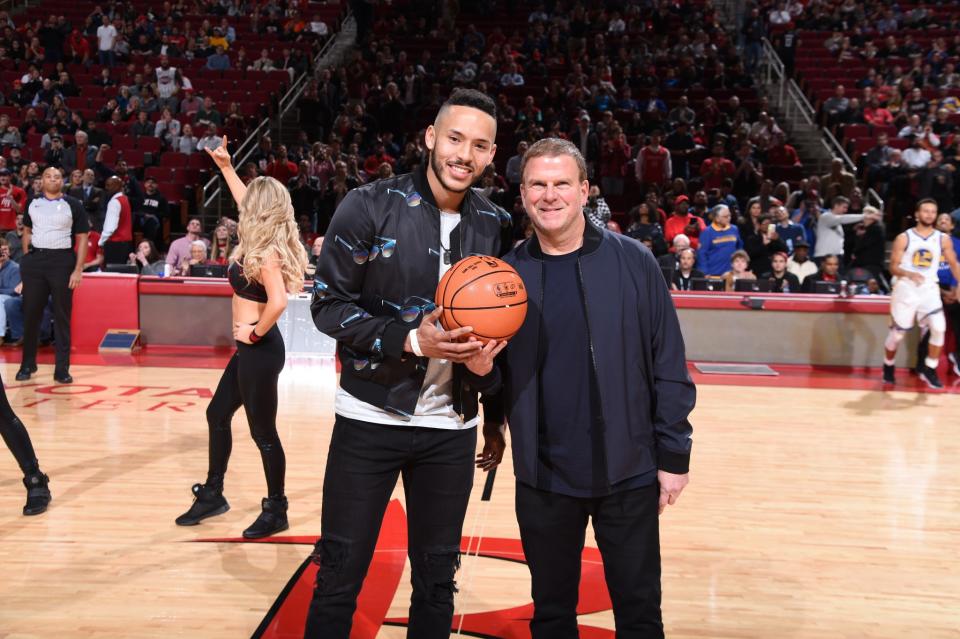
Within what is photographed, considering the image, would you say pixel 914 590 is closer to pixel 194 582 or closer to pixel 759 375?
pixel 194 582

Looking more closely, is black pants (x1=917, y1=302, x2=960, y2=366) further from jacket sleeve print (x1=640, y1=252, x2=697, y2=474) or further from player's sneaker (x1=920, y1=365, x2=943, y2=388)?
jacket sleeve print (x1=640, y1=252, x2=697, y2=474)

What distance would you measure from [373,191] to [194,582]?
82.4 inches

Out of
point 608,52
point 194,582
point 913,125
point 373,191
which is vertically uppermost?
point 608,52

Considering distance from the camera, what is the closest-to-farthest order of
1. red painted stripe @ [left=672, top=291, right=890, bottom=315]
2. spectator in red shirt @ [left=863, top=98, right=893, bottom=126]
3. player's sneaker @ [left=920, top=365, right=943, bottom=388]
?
player's sneaker @ [left=920, top=365, right=943, bottom=388]
red painted stripe @ [left=672, top=291, right=890, bottom=315]
spectator in red shirt @ [left=863, top=98, right=893, bottom=126]

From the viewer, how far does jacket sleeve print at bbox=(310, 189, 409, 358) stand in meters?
2.32

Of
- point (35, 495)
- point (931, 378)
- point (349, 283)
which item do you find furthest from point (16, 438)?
point (931, 378)

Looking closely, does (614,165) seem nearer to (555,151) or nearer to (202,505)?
(202,505)

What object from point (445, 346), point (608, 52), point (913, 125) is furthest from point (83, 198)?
point (913, 125)

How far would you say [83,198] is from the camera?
11.4 m

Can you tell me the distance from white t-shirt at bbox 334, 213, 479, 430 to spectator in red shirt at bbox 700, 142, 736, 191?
10.4 meters

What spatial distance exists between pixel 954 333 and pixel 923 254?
4.80 ft

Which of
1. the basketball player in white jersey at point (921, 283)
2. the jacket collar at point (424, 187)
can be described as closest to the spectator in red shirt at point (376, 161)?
the basketball player in white jersey at point (921, 283)

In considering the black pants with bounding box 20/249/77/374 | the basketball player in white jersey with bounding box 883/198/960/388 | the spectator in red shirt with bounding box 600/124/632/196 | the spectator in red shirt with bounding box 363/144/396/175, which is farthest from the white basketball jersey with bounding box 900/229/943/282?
the spectator in red shirt with bounding box 363/144/396/175

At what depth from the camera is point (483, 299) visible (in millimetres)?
2215
